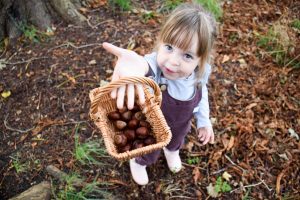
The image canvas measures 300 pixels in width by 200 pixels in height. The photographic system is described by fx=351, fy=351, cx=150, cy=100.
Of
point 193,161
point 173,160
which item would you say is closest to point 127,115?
point 173,160

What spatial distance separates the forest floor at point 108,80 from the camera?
2.63 metres

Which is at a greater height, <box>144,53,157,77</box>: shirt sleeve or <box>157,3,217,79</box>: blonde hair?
<box>157,3,217,79</box>: blonde hair

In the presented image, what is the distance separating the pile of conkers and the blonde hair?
466 millimetres

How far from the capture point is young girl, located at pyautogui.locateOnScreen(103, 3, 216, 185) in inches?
72.0

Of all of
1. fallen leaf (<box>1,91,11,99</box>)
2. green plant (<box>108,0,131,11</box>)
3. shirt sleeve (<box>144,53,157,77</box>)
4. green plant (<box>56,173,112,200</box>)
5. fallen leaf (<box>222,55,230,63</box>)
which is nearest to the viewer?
shirt sleeve (<box>144,53,157,77</box>)

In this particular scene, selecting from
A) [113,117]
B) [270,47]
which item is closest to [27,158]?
[113,117]

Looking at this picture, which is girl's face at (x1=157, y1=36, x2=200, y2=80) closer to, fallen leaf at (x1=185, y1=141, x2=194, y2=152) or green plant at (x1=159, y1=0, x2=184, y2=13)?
fallen leaf at (x1=185, y1=141, x2=194, y2=152)

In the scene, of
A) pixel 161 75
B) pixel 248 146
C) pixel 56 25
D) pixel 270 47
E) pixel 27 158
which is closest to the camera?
pixel 161 75

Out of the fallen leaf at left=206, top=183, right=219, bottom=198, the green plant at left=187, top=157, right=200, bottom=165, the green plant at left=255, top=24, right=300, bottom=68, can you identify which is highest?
the green plant at left=255, top=24, right=300, bottom=68

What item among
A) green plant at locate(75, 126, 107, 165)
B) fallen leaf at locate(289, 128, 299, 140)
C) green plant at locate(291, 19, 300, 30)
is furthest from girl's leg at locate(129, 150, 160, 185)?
green plant at locate(291, 19, 300, 30)

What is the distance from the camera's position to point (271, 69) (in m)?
3.57

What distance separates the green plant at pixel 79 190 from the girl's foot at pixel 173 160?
51 centimetres

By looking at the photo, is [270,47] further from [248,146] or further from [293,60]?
[248,146]

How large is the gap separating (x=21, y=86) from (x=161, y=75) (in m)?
1.52
